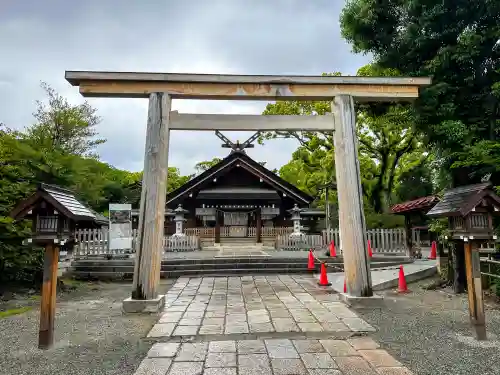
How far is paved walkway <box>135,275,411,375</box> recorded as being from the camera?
4.00 meters

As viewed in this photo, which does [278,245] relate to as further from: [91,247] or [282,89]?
[282,89]

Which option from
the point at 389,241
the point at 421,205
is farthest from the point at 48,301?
the point at 389,241

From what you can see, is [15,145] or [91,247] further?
[91,247]

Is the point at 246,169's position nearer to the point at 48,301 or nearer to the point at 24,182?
the point at 24,182

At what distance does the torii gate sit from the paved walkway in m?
0.91

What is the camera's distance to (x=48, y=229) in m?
5.05

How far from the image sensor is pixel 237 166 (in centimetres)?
→ 2381

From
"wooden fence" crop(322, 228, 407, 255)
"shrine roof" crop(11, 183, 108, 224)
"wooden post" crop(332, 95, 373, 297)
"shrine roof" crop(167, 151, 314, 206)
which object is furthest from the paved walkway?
"shrine roof" crop(167, 151, 314, 206)

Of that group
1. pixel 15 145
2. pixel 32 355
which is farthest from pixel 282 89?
pixel 15 145

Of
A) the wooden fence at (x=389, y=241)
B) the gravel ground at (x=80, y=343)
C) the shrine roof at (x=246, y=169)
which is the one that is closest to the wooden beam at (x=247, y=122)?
the gravel ground at (x=80, y=343)

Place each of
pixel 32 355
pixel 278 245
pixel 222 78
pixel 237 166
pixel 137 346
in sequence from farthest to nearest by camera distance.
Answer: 1. pixel 237 166
2. pixel 278 245
3. pixel 222 78
4. pixel 137 346
5. pixel 32 355

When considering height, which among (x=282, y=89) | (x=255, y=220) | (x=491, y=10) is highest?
(x=491, y=10)

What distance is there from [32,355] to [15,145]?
21.3 ft

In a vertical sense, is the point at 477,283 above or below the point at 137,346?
above
